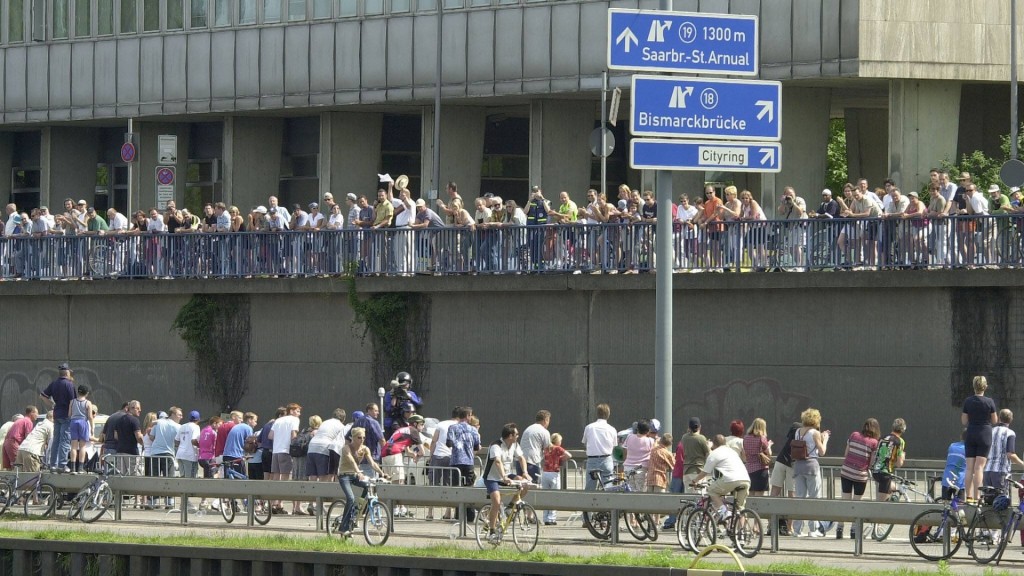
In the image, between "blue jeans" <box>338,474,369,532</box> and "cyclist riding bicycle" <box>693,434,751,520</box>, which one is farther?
"blue jeans" <box>338,474,369,532</box>

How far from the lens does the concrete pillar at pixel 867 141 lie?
167ft

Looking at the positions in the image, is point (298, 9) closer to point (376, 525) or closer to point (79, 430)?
point (79, 430)

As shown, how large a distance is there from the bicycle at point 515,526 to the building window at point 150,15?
3345cm

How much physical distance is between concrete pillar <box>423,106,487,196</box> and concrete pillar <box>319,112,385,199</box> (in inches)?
104

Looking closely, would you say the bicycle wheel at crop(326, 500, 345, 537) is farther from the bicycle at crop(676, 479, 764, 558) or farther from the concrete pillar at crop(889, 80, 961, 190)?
the concrete pillar at crop(889, 80, 961, 190)

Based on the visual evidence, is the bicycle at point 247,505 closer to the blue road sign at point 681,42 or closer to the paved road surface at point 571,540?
the paved road surface at point 571,540

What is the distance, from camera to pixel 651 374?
1436 inches

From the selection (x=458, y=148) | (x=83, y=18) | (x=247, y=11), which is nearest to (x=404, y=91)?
(x=458, y=148)

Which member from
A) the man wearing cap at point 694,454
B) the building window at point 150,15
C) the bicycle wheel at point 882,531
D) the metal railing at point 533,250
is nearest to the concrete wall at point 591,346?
the metal railing at point 533,250

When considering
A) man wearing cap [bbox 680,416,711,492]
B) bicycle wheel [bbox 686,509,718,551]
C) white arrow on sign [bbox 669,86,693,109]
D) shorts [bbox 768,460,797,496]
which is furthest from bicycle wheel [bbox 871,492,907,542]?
white arrow on sign [bbox 669,86,693,109]

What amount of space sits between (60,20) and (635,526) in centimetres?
3623

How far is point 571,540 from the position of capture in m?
24.9

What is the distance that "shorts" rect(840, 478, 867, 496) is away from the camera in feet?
82.1

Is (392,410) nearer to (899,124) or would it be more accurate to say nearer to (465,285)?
(465,285)
